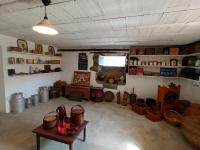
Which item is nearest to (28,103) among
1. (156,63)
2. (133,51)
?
(133,51)

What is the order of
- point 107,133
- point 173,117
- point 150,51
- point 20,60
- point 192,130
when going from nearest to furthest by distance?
1. point 192,130
2. point 107,133
3. point 173,117
4. point 20,60
5. point 150,51

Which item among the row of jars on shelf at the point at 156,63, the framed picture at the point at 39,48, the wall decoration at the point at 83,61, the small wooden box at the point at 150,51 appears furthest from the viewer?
the wall decoration at the point at 83,61

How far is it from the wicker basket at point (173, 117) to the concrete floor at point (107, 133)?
0.15 meters

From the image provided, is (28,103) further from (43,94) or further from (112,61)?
(112,61)

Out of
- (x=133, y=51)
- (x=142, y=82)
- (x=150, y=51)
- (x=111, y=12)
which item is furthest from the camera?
(x=142, y=82)

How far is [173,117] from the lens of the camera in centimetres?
346

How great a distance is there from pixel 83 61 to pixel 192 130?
444 centimetres

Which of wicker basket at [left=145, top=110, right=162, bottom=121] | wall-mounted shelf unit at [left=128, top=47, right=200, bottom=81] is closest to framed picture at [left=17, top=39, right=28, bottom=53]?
wall-mounted shelf unit at [left=128, top=47, right=200, bottom=81]

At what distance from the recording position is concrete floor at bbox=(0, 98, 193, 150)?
7.83 ft

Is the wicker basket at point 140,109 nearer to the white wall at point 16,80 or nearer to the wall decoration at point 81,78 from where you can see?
the wall decoration at point 81,78

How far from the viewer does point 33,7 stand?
172 centimetres

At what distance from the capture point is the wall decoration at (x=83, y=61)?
562 cm

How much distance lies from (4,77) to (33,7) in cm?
276

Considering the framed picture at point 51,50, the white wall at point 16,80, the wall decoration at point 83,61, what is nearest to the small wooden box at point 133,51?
the wall decoration at point 83,61
